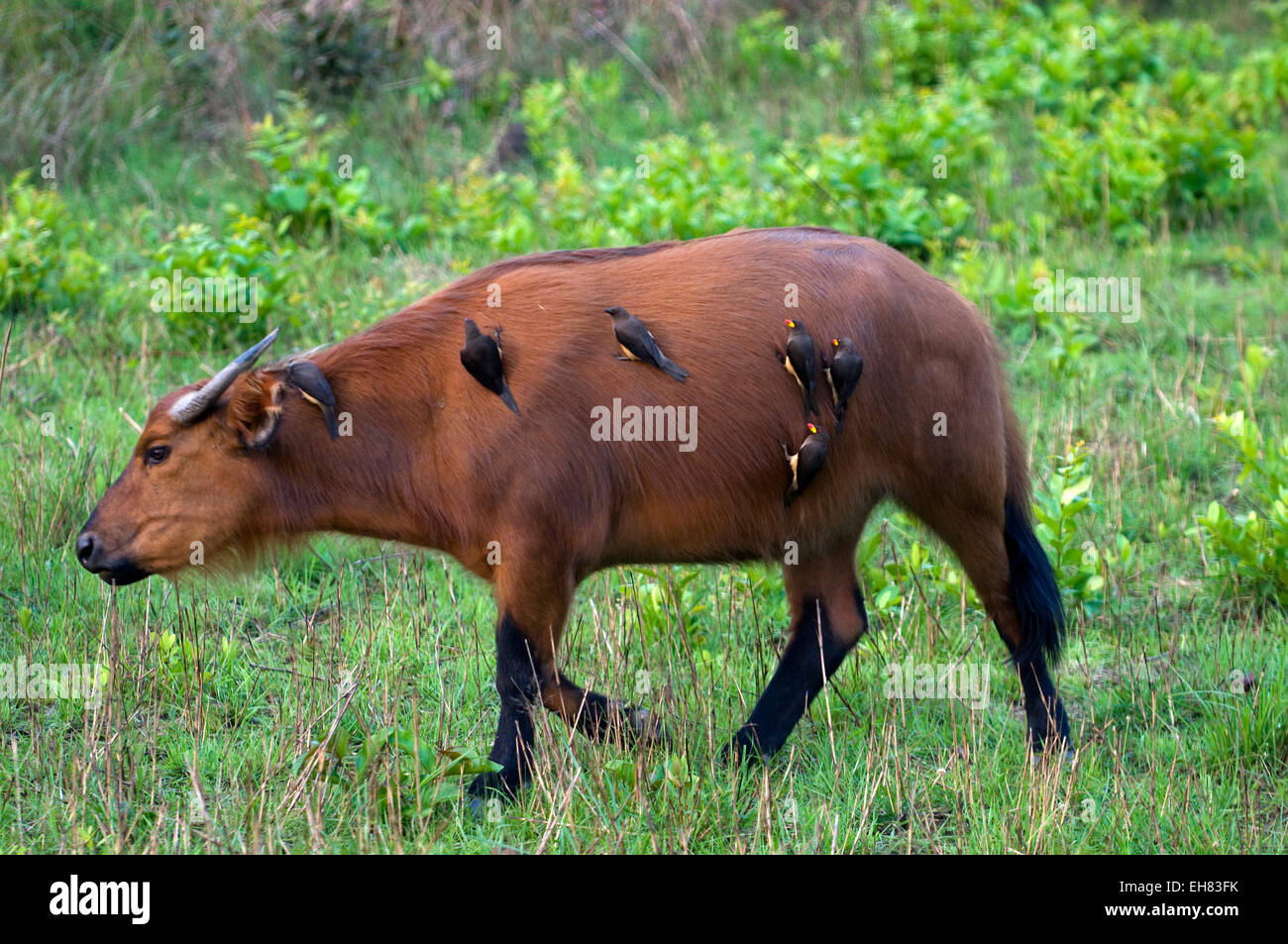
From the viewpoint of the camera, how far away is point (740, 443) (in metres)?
4.79

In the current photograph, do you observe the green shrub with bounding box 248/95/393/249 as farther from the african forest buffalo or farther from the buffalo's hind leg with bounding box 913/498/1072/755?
the buffalo's hind leg with bounding box 913/498/1072/755

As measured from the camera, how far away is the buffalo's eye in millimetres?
4781

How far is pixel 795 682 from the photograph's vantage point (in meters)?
5.29

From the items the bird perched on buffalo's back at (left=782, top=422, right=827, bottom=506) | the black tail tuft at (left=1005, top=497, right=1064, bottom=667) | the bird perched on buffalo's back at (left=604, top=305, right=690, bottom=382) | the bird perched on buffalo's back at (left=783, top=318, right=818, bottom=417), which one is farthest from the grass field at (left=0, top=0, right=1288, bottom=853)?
the bird perched on buffalo's back at (left=604, top=305, right=690, bottom=382)

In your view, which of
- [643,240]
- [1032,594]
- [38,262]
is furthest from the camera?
[643,240]

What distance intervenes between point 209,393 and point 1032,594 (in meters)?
2.96

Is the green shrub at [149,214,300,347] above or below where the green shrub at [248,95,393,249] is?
below

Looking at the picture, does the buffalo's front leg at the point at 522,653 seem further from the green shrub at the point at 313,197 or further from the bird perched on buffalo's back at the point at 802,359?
the green shrub at the point at 313,197

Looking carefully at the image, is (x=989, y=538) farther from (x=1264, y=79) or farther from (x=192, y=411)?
(x=1264, y=79)

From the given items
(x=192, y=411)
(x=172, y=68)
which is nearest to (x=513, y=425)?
(x=192, y=411)

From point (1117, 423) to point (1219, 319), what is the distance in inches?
68.0

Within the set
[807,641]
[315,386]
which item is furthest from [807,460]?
[315,386]

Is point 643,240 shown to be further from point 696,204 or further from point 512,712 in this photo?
point 512,712

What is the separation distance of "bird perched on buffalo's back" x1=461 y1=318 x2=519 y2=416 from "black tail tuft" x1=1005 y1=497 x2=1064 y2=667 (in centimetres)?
196
